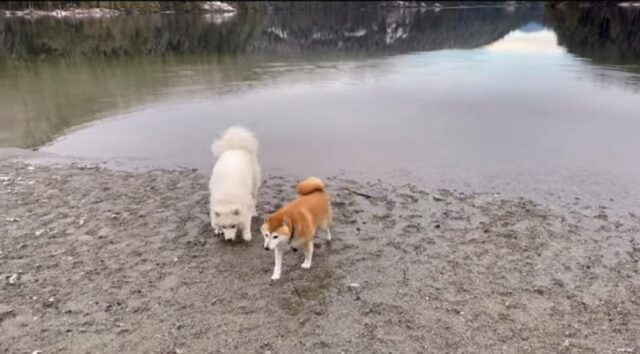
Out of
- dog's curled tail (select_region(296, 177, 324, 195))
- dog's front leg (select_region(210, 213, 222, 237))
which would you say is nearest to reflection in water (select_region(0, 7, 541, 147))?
dog's front leg (select_region(210, 213, 222, 237))

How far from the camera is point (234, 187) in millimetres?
7762

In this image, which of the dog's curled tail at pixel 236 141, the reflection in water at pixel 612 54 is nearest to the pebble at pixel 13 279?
the dog's curled tail at pixel 236 141

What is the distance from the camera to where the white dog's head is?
7.59 meters

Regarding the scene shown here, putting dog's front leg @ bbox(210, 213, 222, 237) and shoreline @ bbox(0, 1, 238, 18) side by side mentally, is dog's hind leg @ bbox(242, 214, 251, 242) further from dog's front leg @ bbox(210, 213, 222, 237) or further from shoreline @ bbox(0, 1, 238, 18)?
shoreline @ bbox(0, 1, 238, 18)

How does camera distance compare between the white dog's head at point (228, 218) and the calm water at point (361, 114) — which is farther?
the calm water at point (361, 114)

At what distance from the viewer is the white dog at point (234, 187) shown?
7641mm

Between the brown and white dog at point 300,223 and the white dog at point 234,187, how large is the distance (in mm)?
931

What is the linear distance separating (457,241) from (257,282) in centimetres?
312

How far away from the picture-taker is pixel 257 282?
6777mm

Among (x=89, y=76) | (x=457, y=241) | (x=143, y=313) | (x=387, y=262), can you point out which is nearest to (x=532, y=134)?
(x=457, y=241)

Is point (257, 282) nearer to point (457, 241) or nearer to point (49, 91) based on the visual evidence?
point (457, 241)

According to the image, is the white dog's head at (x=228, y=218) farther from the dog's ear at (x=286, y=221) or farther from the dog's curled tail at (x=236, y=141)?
the dog's ear at (x=286, y=221)

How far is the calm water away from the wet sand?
7.24 ft

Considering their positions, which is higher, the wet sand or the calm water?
the calm water
